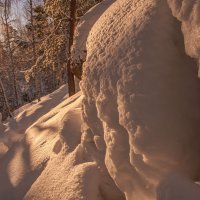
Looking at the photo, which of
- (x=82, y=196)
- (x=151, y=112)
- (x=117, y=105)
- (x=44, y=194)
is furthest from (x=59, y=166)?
(x=151, y=112)

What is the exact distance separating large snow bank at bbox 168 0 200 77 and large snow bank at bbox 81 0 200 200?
1.57 ft

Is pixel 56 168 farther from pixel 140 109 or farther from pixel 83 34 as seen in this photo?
pixel 83 34

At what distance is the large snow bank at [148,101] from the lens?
13.3ft

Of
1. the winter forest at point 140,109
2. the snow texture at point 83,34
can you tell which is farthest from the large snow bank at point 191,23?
the snow texture at point 83,34

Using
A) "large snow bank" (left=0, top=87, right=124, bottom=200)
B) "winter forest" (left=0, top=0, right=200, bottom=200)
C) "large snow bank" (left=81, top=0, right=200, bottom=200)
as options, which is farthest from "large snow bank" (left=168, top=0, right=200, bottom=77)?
"large snow bank" (left=0, top=87, right=124, bottom=200)

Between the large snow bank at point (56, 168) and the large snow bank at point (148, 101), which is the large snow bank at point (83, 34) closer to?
the large snow bank at point (56, 168)

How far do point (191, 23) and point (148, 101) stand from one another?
37.6 inches

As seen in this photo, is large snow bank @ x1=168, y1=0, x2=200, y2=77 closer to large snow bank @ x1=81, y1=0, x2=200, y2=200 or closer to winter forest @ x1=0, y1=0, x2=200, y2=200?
winter forest @ x1=0, y1=0, x2=200, y2=200

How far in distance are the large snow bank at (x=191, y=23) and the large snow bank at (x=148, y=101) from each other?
0.48 metres

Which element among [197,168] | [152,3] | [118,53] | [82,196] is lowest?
[82,196]

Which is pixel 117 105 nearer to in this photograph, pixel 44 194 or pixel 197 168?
pixel 197 168

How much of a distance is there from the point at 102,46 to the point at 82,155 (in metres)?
1.95

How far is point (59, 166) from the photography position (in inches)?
250

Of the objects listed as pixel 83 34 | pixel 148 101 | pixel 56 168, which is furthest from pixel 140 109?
pixel 83 34
